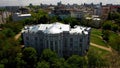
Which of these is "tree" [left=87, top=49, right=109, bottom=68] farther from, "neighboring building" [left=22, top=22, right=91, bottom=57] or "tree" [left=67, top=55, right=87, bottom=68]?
"neighboring building" [left=22, top=22, right=91, bottom=57]

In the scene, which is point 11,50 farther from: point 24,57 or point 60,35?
point 60,35

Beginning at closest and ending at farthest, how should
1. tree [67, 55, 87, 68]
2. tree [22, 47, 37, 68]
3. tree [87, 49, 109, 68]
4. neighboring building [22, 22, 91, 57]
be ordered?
tree [67, 55, 87, 68] → tree [87, 49, 109, 68] → tree [22, 47, 37, 68] → neighboring building [22, 22, 91, 57]

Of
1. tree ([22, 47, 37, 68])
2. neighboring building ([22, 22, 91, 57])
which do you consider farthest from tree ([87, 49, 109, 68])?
tree ([22, 47, 37, 68])

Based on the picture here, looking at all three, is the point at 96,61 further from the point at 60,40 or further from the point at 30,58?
the point at 30,58

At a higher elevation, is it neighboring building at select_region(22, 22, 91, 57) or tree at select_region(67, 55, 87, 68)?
neighboring building at select_region(22, 22, 91, 57)

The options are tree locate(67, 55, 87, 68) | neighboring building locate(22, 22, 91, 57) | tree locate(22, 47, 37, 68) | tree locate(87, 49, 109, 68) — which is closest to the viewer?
tree locate(67, 55, 87, 68)

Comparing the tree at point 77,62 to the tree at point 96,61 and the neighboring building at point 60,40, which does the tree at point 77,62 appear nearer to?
the tree at point 96,61

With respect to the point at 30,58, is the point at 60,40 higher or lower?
higher

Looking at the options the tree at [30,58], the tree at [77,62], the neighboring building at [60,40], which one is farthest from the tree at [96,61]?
the tree at [30,58]

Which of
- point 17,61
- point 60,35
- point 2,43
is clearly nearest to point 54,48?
point 60,35

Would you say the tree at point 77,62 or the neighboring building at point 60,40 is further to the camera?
the neighboring building at point 60,40

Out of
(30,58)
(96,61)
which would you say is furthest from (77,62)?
(30,58)
